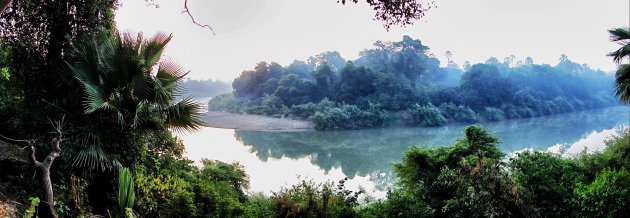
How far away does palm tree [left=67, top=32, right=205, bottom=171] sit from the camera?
514 centimetres

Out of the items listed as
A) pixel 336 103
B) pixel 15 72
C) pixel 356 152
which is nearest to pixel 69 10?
pixel 15 72

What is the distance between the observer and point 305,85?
43.5 m

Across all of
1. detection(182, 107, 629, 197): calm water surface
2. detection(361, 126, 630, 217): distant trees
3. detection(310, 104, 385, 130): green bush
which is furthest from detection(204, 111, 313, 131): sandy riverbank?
detection(361, 126, 630, 217): distant trees

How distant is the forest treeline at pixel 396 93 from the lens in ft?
124

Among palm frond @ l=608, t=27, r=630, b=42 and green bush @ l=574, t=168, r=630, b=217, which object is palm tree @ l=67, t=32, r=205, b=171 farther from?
palm frond @ l=608, t=27, r=630, b=42

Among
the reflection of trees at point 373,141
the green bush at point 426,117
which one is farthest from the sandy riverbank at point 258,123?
the green bush at point 426,117

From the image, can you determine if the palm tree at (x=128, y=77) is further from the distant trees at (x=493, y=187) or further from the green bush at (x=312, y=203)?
the distant trees at (x=493, y=187)

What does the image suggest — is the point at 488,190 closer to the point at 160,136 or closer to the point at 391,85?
the point at 160,136

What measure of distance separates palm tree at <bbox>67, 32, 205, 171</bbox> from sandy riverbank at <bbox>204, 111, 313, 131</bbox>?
2822 centimetres

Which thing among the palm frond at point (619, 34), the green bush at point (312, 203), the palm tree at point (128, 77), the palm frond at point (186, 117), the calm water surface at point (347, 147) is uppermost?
the palm frond at point (619, 34)

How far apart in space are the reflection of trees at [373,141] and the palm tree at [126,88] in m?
11.3

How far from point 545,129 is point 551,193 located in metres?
35.2

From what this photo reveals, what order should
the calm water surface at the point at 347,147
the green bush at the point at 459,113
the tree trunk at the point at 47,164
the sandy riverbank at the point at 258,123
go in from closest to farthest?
the tree trunk at the point at 47,164 → the calm water surface at the point at 347,147 → the sandy riverbank at the point at 258,123 → the green bush at the point at 459,113

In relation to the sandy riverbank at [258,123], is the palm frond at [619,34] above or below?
above
